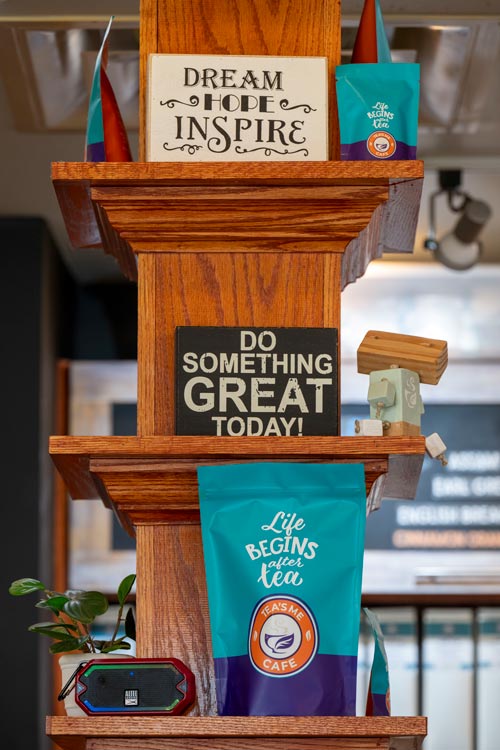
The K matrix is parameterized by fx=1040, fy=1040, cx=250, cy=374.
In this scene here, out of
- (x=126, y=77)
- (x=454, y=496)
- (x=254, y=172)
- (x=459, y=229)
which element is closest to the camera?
(x=254, y=172)

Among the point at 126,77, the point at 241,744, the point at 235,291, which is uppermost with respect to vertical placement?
the point at 126,77

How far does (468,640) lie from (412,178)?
11.5 ft

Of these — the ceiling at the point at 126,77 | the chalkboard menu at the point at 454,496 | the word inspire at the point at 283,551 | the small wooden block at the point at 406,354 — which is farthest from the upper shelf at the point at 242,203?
the chalkboard menu at the point at 454,496

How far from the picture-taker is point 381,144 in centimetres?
134

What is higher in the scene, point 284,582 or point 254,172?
point 254,172

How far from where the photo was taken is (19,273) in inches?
164

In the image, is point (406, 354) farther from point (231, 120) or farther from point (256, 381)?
point (231, 120)

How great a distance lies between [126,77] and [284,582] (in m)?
2.05

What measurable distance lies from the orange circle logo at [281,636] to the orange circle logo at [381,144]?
0.57 meters

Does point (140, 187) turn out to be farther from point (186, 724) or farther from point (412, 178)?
point (186, 724)

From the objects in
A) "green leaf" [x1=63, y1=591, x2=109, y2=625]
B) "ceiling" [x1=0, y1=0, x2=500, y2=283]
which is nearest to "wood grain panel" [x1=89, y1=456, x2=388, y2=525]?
"green leaf" [x1=63, y1=591, x2=109, y2=625]

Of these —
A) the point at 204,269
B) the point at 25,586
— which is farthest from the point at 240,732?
the point at 204,269

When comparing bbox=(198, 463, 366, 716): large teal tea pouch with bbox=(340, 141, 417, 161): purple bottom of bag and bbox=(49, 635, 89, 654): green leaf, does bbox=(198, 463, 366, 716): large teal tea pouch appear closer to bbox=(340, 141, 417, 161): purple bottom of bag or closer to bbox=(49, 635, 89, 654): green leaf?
bbox=(49, 635, 89, 654): green leaf

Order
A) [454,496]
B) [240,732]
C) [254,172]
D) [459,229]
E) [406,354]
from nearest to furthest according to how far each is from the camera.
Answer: [240,732], [254,172], [406,354], [459,229], [454,496]
